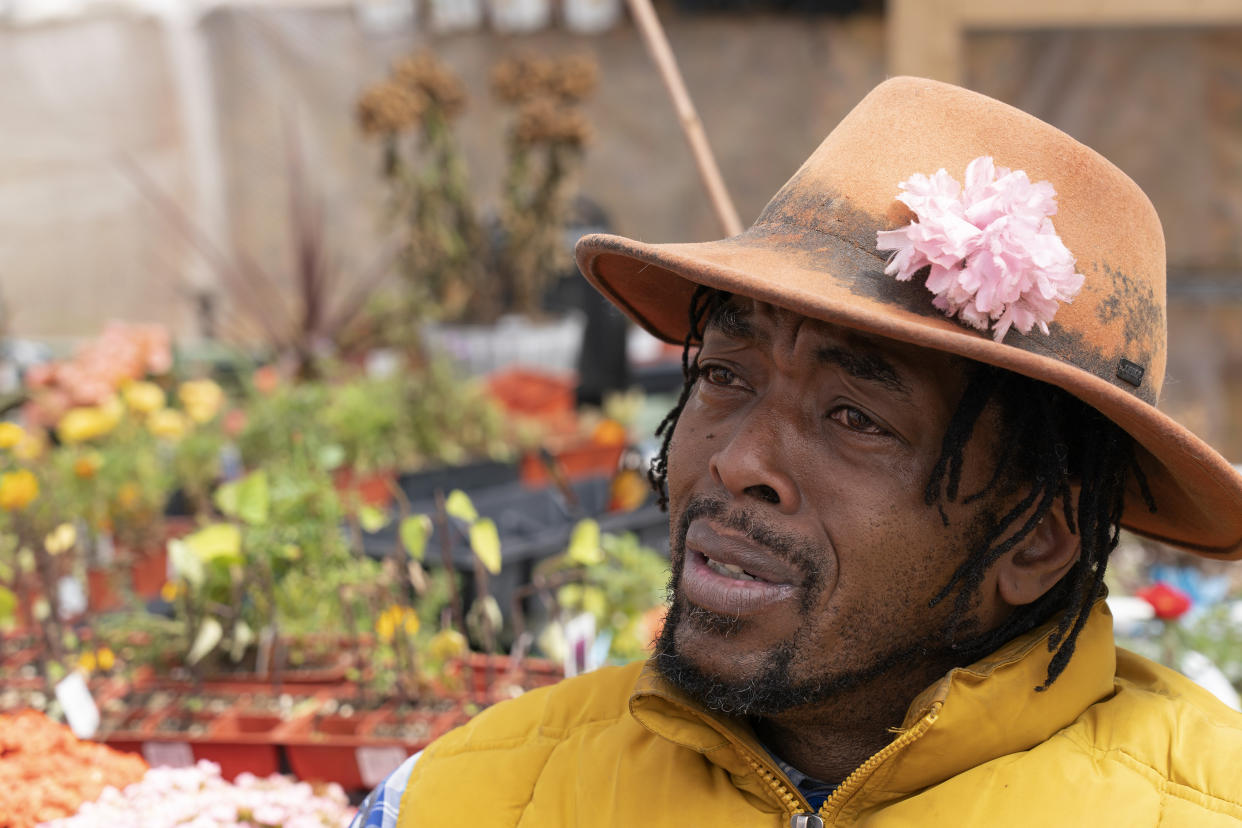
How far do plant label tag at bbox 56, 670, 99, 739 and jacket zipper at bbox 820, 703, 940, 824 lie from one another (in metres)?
1.59

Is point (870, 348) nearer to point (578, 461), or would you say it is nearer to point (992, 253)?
point (992, 253)

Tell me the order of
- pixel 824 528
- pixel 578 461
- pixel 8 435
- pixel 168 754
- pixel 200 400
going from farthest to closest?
pixel 578 461 < pixel 200 400 < pixel 8 435 < pixel 168 754 < pixel 824 528

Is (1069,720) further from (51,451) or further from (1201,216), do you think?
(1201,216)

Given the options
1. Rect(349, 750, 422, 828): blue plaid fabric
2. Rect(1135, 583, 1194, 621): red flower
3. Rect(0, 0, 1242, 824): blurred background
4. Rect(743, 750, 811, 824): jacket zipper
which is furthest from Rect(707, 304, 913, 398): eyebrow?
Rect(1135, 583, 1194, 621): red flower

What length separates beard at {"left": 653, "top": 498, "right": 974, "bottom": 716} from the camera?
1.43m

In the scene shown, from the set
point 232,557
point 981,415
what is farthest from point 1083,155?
point 232,557

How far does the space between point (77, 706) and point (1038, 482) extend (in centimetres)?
188

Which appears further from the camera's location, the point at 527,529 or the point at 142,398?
the point at 142,398

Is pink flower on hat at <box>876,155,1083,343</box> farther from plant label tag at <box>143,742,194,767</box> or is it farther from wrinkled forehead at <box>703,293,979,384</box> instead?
plant label tag at <box>143,742,194,767</box>

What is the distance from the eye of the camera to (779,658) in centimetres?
144

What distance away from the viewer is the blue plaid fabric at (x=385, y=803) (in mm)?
Result: 1691

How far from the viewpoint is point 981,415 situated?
1.46 meters

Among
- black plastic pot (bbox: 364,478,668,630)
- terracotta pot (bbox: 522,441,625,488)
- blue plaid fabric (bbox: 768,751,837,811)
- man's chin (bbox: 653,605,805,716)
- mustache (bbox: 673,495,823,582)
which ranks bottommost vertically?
terracotta pot (bbox: 522,441,625,488)

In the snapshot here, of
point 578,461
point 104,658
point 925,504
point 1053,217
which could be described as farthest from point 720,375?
point 578,461
